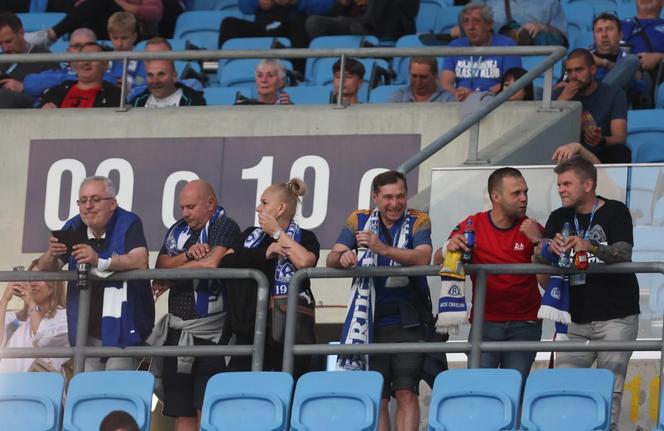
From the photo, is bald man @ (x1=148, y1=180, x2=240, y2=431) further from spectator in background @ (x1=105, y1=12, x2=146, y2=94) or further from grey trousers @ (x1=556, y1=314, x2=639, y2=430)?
spectator in background @ (x1=105, y1=12, x2=146, y2=94)

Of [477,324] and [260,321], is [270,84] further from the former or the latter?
[477,324]

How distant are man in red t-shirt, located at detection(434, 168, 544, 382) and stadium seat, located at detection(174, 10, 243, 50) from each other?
7098 mm

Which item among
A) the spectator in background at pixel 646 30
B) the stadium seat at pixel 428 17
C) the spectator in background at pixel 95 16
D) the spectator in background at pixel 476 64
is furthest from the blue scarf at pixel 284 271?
the spectator in background at pixel 95 16

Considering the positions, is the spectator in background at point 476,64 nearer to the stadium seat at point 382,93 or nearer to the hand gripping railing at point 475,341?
the stadium seat at point 382,93

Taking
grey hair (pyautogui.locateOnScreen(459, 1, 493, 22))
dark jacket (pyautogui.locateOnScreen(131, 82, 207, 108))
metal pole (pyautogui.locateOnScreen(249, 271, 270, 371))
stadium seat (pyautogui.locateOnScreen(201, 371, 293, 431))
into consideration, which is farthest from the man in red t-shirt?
dark jacket (pyautogui.locateOnScreen(131, 82, 207, 108))

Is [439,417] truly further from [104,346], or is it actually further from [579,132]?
[579,132]

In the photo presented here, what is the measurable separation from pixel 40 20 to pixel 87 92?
295cm

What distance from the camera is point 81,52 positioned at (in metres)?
14.5

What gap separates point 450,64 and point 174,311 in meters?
4.15

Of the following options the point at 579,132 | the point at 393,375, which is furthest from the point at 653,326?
the point at 579,132

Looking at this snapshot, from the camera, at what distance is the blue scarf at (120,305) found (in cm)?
1060

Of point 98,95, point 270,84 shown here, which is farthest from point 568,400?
point 98,95

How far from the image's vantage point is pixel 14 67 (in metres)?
15.3

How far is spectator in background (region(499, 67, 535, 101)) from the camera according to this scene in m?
13.5
